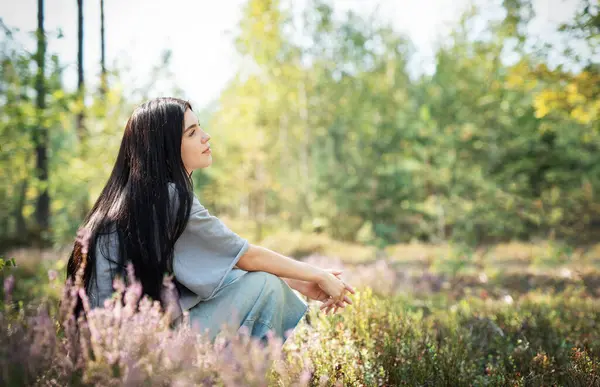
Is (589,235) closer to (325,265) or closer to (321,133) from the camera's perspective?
(321,133)

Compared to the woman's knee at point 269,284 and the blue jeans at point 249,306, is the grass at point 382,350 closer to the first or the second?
the blue jeans at point 249,306

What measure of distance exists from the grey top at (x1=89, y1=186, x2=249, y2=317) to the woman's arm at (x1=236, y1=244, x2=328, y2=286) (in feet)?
0.24

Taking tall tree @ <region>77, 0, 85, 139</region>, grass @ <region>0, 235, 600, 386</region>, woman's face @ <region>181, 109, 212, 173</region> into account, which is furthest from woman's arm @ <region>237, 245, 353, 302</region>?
tall tree @ <region>77, 0, 85, 139</region>

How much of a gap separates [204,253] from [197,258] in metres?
0.04

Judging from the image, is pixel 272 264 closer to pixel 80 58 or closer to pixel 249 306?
pixel 249 306

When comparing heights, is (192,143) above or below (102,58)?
below

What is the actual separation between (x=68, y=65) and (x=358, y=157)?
11120mm

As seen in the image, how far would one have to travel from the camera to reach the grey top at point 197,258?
2148 millimetres

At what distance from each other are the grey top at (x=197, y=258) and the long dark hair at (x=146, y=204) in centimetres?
4

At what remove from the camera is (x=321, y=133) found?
1981 centimetres

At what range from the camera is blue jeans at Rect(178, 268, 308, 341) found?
7.20ft

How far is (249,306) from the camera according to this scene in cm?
223

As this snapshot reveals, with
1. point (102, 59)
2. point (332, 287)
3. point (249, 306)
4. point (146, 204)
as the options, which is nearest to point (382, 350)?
point (332, 287)

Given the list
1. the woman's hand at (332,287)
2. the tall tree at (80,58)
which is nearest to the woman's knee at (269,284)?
the woman's hand at (332,287)
